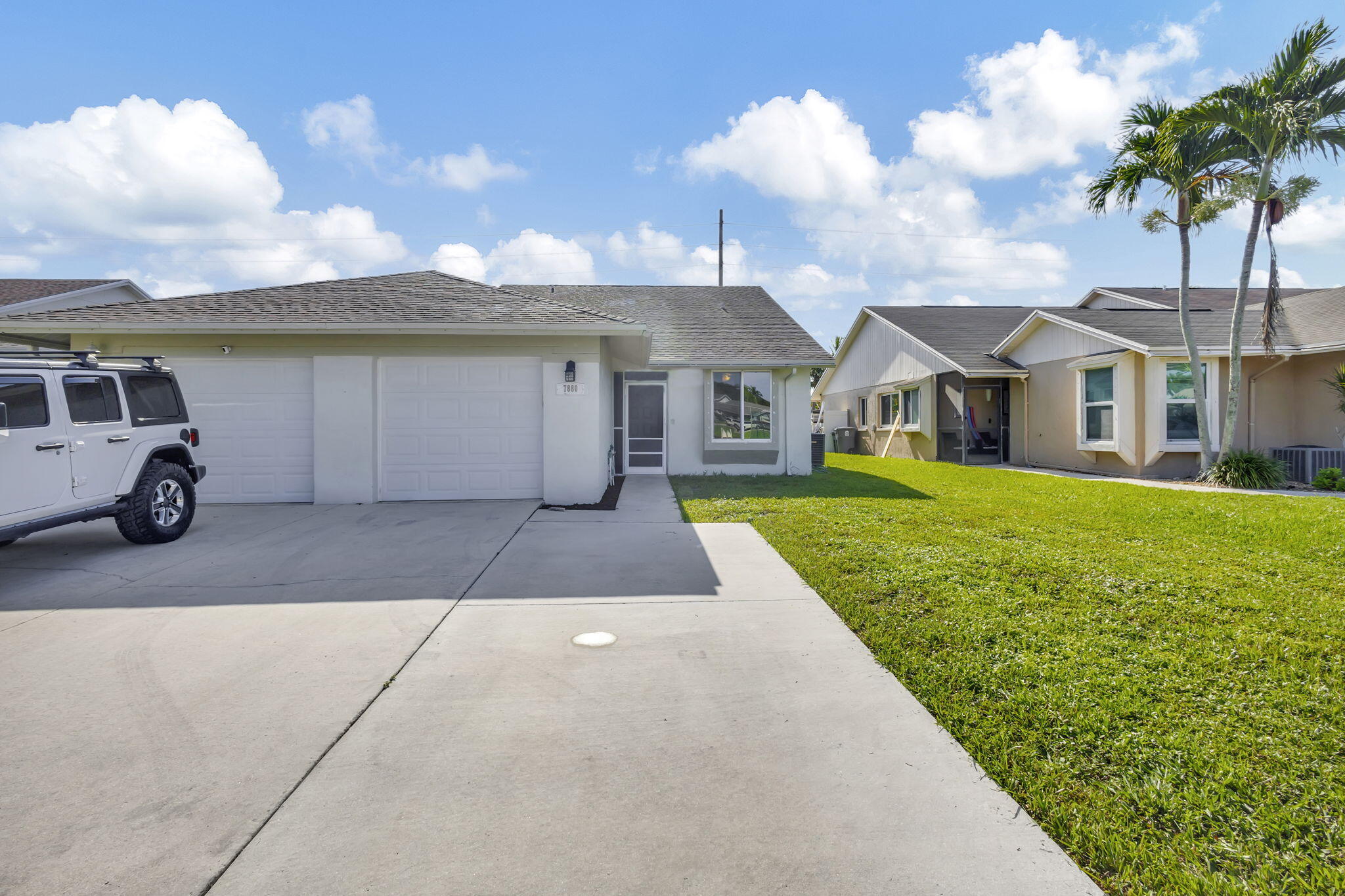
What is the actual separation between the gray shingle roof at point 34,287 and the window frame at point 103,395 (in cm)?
1554

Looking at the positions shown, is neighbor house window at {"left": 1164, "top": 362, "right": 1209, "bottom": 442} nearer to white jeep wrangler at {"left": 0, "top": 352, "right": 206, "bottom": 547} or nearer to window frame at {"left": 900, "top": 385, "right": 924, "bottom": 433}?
window frame at {"left": 900, "top": 385, "right": 924, "bottom": 433}

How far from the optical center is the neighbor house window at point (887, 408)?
20.9 metres

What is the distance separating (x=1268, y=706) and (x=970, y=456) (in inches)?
651

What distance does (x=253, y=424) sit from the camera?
941cm

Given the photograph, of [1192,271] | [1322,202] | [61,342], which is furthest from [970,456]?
[61,342]

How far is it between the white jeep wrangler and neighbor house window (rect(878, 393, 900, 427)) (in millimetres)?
19168

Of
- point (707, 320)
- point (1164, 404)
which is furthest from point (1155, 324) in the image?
point (707, 320)

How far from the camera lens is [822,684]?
3.15 m

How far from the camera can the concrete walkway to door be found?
1834 mm

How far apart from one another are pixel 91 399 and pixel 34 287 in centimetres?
1816

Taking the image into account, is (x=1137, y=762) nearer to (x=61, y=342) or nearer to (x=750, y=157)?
(x=61, y=342)

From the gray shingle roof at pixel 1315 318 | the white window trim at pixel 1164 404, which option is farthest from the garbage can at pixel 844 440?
the gray shingle roof at pixel 1315 318

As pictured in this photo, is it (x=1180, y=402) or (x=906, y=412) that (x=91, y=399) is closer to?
(x=1180, y=402)

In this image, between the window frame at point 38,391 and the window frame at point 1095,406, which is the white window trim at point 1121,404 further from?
the window frame at point 38,391
